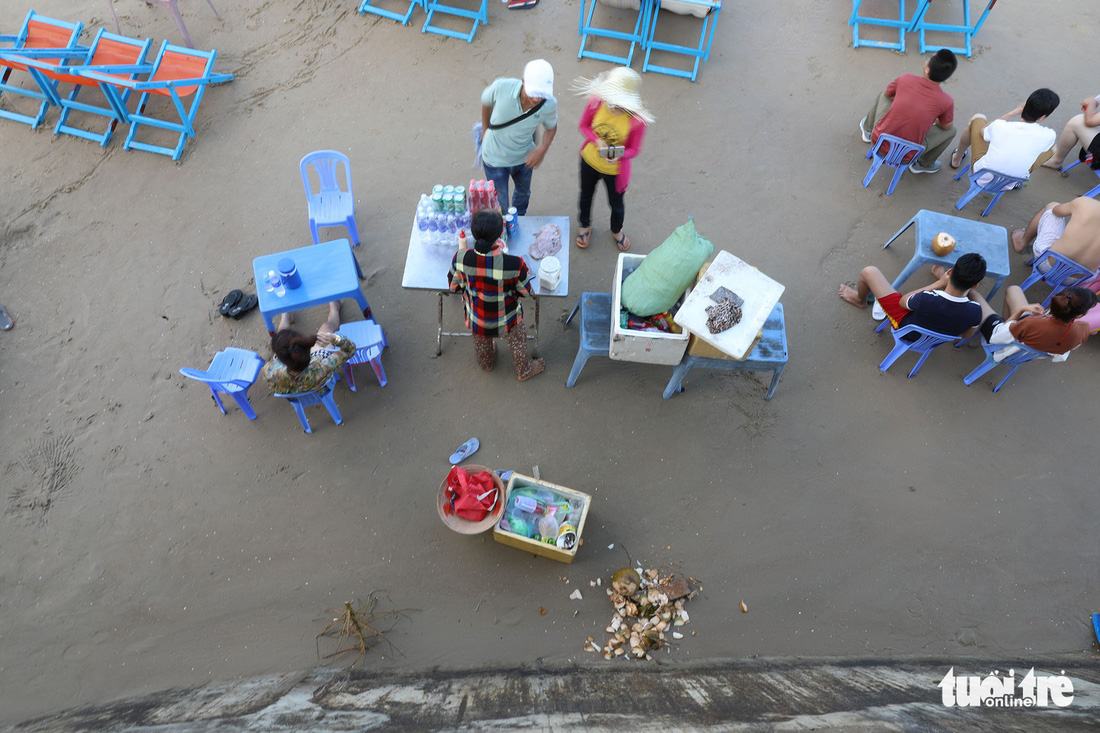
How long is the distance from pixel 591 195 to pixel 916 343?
305cm

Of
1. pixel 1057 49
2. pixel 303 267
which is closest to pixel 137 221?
pixel 303 267

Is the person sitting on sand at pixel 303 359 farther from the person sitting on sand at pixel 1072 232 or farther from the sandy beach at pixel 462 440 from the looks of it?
the person sitting on sand at pixel 1072 232

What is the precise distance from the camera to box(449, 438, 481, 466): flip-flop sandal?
4801 millimetres

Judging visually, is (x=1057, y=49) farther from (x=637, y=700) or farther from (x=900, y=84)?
(x=637, y=700)

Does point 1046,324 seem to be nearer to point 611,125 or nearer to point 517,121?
point 611,125

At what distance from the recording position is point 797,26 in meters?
7.86

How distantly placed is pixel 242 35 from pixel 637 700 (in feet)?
28.7

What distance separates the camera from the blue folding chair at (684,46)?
715 cm

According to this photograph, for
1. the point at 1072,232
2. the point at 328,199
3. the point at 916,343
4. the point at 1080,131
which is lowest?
the point at 916,343

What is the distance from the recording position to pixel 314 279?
15.9 ft

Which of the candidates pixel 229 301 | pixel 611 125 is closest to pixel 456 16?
pixel 611 125

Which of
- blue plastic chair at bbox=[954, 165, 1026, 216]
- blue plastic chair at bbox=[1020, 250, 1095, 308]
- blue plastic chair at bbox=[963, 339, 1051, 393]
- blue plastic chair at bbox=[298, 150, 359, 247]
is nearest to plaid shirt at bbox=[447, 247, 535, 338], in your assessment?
blue plastic chair at bbox=[298, 150, 359, 247]

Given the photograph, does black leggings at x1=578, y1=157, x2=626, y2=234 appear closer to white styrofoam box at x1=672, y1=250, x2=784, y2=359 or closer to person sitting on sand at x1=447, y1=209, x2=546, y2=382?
person sitting on sand at x1=447, y1=209, x2=546, y2=382

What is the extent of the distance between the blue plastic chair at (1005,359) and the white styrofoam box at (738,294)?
2.12m
